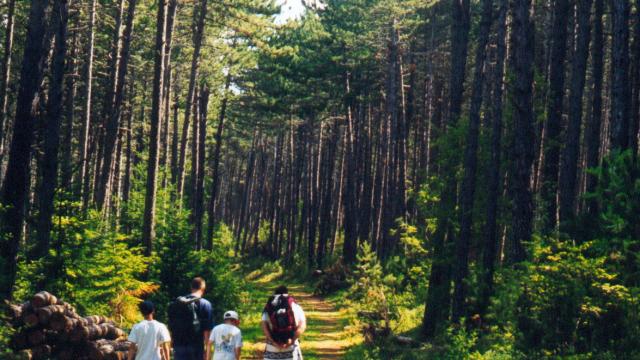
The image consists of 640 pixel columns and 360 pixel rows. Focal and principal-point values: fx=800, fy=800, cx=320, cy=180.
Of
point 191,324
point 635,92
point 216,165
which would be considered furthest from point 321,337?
point 216,165

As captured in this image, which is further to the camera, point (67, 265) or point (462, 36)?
point (462, 36)

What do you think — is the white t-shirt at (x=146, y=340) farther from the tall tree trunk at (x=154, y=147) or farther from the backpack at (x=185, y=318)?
the tall tree trunk at (x=154, y=147)

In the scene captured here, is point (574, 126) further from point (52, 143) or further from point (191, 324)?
point (191, 324)

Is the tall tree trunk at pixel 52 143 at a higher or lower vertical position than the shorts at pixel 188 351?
higher

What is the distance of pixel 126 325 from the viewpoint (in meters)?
18.8

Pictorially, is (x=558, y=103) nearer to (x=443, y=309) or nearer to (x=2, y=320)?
(x=443, y=309)

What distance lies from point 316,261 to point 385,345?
31762 millimetres

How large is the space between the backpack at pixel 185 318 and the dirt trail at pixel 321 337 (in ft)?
26.4

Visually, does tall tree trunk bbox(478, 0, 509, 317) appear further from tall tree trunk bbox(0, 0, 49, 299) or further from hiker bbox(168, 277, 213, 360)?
tall tree trunk bbox(0, 0, 49, 299)

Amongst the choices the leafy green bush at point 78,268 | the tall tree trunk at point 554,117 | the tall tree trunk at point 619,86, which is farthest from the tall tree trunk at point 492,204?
the leafy green bush at point 78,268

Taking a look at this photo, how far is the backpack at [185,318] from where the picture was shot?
35.3 feet

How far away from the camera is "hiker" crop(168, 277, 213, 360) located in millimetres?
10766

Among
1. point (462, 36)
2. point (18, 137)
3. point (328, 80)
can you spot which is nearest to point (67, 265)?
point (18, 137)

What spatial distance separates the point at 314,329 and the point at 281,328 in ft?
51.1
